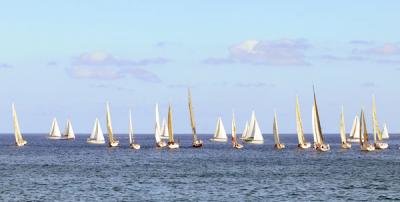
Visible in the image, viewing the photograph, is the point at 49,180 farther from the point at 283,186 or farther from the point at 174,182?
the point at 283,186

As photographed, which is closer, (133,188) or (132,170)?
(133,188)

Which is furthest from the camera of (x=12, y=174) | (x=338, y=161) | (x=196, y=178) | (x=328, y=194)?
(x=338, y=161)

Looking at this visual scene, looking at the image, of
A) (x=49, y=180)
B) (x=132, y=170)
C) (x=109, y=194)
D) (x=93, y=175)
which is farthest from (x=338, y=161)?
(x=109, y=194)

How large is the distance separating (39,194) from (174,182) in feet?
63.2

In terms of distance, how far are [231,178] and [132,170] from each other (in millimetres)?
20198

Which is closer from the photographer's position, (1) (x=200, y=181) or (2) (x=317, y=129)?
(1) (x=200, y=181)

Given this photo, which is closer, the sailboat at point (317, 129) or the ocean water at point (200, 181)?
the ocean water at point (200, 181)

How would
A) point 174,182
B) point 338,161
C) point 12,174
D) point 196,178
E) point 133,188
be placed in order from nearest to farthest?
point 133,188, point 174,182, point 196,178, point 12,174, point 338,161

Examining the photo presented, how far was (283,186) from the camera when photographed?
92.9m

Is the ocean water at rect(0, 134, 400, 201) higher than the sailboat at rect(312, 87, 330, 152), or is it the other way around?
the sailboat at rect(312, 87, 330, 152)

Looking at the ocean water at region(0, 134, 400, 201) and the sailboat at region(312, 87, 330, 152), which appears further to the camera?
the sailboat at region(312, 87, 330, 152)

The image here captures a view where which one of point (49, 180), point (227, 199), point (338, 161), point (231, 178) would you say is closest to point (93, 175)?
point (49, 180)

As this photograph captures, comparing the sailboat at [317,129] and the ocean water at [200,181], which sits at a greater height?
the sailboat at [317,129]

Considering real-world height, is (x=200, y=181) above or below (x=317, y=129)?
below
